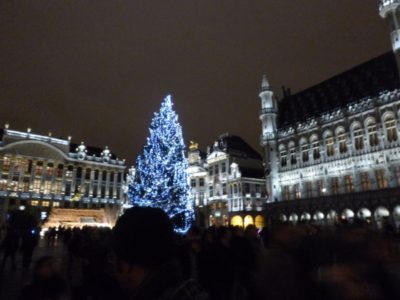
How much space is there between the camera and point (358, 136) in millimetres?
35969

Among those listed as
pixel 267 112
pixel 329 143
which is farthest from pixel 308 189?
pixel 267 112

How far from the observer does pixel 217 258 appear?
538cm

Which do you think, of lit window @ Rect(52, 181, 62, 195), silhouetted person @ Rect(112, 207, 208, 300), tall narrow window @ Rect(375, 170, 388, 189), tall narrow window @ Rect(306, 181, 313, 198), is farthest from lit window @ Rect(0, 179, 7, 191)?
silhouetted person @ Rect(112, 207, 208, 300)

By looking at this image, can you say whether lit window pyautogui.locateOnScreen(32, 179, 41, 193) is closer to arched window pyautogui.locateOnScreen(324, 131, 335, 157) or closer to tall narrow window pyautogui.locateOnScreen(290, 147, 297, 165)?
tall narrow window pyautogui.locateOnScreen(290, 147, 297, 165)

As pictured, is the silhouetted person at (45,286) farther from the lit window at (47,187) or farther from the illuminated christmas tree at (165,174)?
the lit window at (47,187)

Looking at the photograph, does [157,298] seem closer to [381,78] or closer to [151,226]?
[151,226]

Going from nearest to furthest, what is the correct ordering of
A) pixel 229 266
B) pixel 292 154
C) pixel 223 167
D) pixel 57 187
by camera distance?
pixel 229 266 < pixel 292 154 < pixel 223 167 < pixel 57 187

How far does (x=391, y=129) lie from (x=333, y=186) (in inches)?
346

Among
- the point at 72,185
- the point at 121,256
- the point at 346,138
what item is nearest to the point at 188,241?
the point at 121,256

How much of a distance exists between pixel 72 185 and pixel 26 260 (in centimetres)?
6069

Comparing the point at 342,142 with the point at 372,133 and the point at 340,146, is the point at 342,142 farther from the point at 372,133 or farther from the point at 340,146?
the point at 372,133

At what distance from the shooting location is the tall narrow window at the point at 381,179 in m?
32.8

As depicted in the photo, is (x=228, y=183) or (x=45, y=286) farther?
(x=228, y=183)

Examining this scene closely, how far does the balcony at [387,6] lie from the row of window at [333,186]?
17.2 metres
